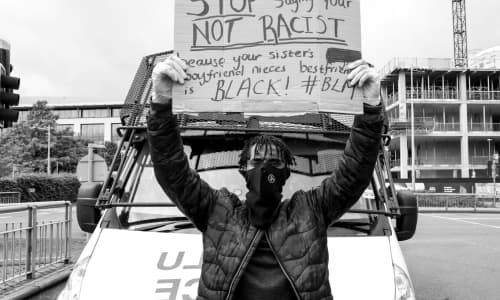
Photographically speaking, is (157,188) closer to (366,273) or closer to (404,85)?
(366,273)

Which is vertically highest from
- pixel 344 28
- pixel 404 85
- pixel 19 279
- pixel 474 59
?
pixel 474 59

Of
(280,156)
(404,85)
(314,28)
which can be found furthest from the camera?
(404,85)

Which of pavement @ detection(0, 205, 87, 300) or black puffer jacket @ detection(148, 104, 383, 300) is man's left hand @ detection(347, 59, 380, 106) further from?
pavement @ detection(0, 205, 87, 300)

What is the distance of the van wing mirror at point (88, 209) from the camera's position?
4039mm

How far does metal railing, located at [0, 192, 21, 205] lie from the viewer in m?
30.1

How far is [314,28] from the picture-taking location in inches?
114

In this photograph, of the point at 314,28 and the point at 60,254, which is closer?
the point at 314,28

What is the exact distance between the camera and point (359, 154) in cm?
227

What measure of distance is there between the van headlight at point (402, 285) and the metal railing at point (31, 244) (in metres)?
5.28

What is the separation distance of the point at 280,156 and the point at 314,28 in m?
1.00

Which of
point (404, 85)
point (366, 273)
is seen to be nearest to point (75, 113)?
point (404, 85)

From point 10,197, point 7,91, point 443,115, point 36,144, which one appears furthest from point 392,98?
point 7,91

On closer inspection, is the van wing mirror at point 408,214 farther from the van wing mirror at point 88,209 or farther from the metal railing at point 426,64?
the metal railing at point 426,64

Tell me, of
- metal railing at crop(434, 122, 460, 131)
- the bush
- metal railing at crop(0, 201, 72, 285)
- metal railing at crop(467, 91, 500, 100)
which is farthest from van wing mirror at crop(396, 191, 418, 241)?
metal railing at crop(467, 91, 500, 100)
